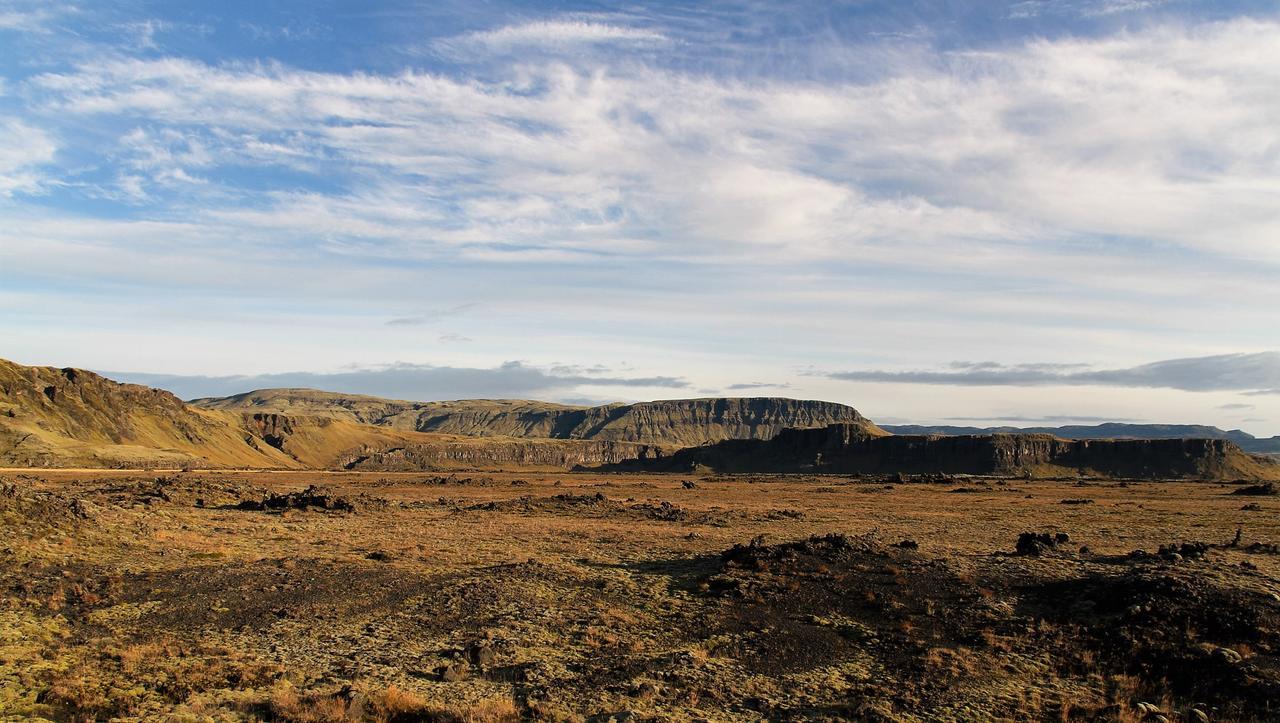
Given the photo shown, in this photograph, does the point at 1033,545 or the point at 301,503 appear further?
the point at 301,503

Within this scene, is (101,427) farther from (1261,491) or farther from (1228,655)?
(1261,491)

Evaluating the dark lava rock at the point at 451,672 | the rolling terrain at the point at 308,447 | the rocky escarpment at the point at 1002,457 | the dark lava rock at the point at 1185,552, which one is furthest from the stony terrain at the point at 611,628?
the rocky escarpment at the point at 1002,457

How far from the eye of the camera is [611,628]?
19000mm

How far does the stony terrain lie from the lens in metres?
13.8

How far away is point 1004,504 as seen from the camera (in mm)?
68625

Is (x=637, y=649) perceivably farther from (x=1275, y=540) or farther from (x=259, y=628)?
(x=1275, y=540)

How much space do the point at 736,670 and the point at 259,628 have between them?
11.8 metres

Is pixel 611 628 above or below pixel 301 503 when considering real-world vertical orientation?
above

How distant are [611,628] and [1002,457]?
164m

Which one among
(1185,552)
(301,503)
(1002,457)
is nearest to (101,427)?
(301,503)

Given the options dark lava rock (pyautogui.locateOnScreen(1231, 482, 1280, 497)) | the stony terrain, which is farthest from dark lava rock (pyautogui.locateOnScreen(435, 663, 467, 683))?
dark lava rock (pyautogui.locateOnScreen(1231, 482, 1280, 497))

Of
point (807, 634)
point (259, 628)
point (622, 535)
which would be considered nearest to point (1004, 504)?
point (622, 535)

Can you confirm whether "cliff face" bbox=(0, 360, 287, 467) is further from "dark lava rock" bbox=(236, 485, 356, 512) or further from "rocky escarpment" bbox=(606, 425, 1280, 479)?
Answer: "rocky escarpment" bbox=(606, 425, 1280, 479)

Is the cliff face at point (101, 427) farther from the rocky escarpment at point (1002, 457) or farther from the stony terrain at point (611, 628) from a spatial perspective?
the rocky escarpment at point (1002, 457)
